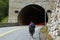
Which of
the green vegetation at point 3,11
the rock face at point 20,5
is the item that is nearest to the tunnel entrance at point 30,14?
the rock face at point 20,5

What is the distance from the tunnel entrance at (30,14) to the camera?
183 ft

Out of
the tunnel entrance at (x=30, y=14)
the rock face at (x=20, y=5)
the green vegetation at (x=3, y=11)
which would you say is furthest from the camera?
the green vegetation at (x=3, y=11)

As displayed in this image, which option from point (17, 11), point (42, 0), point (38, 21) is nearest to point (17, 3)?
point (17, 11)

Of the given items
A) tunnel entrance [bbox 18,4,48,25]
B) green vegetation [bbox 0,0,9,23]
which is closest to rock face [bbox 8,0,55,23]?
tunnel entrance [bbox 18,4,48,25]

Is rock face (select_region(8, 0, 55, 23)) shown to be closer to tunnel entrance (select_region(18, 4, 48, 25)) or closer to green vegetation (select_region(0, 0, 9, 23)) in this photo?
tunnel entrance (select_region(18, 4, 48, 25))

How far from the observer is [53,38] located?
42.2 ft

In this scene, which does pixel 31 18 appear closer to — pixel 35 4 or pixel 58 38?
pixel 35 4

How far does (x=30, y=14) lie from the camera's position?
199 feet

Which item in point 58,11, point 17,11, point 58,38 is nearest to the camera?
point 58,38

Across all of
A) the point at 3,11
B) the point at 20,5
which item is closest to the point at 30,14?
the point at 20,5

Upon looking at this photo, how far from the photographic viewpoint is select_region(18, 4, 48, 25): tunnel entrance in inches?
2197

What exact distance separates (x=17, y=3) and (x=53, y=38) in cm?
4450

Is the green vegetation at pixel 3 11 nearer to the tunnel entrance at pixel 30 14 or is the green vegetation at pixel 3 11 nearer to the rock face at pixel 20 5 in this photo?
the tunnel entrance at pixel 30 14

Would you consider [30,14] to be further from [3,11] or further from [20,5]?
[3,11]
